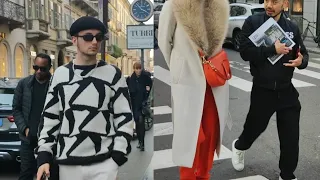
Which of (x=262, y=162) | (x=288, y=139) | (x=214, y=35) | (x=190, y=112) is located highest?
(x=214, y=35)

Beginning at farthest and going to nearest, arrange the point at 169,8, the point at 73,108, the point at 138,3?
the point at 138,3 → the point at 169,8 → the point at 73,108

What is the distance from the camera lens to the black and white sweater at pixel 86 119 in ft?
8.42

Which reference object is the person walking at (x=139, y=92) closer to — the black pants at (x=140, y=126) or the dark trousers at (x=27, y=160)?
the black pants at (x=140, y=126)

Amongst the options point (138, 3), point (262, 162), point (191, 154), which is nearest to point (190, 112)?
point (191, 154)

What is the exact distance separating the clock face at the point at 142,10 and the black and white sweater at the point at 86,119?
99 centimetres

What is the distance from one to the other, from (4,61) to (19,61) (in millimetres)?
257

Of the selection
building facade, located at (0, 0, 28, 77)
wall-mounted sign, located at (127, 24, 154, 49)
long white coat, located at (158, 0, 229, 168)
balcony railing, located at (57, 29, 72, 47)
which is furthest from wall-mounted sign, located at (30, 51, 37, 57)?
long white coat, located at (158, 0, 229, 168)

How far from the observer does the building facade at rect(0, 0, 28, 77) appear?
4.84 meters

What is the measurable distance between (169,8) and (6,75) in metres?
2.89

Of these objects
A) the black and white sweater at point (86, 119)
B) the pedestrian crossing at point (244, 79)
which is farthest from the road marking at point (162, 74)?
the black and white sweater at point (86, 119)

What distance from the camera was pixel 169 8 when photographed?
3031 millimetres

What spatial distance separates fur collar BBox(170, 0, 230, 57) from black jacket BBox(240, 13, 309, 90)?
0.57 m

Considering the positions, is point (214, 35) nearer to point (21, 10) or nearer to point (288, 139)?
point (288, 139)

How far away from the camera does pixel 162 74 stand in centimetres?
338
